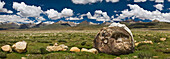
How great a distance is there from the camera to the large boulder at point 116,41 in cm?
1247

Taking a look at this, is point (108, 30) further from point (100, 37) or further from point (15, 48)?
point (15, 48)

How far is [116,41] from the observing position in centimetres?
1263

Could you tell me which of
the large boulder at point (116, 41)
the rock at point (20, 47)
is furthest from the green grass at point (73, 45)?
the large boulder at point (116, 41)

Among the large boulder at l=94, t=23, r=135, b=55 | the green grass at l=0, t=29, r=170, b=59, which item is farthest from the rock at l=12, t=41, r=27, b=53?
the large boulder at l=94, t=23, r=135, b=55

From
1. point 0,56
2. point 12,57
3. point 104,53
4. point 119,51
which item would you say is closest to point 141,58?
point 119,51

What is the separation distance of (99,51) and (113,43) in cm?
228

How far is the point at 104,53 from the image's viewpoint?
1320 centimetres

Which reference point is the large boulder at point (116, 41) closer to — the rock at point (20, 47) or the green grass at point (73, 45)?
the green grass at point (73, 45)

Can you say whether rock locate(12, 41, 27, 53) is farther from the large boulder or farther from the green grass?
the large boulder

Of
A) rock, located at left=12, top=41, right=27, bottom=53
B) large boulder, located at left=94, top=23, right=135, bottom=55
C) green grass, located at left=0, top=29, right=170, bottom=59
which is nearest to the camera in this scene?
green grass, located at left=0, top=29, right=170, bottom=59

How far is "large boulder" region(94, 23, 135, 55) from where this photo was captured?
1247 cm

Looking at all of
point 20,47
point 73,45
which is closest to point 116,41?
point 73,45

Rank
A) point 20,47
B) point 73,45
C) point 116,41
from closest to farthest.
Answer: point 20,47
point 116,41
point 73,45

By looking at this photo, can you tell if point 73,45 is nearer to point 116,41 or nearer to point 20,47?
point 20,47
